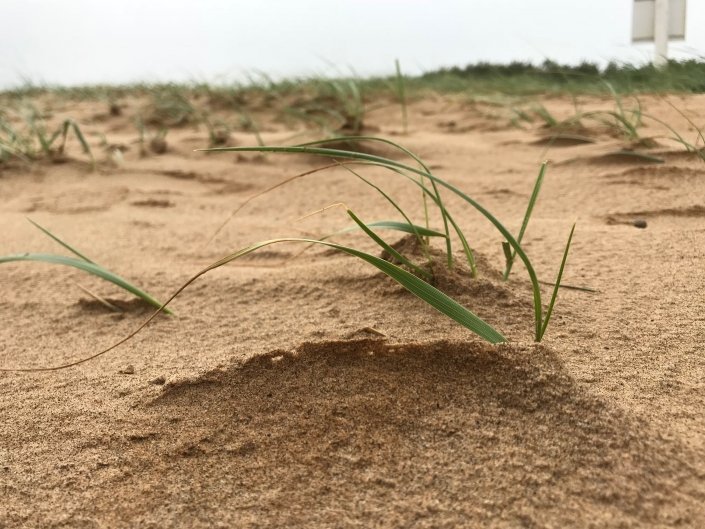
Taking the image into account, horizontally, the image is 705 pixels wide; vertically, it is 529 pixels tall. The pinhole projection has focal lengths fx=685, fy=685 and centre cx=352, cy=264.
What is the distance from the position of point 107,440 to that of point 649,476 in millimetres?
532

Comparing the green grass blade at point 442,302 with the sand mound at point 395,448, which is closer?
the sand mound at point 395,448

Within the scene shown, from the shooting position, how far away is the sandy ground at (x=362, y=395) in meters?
0.59

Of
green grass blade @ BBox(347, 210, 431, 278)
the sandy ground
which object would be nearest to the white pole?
the sandy ground

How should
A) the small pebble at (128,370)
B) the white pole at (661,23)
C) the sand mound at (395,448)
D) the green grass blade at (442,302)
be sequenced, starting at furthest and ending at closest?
the white pole at (661,23)
the small pebble at (128,370)
the green grass blade at (442,302)
the sand mound at (395,448)

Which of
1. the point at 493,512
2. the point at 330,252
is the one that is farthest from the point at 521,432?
the point at 330,252

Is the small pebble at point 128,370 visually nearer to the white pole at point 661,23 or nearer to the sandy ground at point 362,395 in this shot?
the sandy ground at point 362,395

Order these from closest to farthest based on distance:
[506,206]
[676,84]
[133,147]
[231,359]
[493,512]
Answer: [493,512]
[231,359]
[506,206]
[676,84]
[133,147]

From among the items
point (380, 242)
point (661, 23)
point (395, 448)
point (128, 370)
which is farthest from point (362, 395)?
point (661, 23)

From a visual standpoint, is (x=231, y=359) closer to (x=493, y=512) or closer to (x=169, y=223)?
(x=493, y=512)

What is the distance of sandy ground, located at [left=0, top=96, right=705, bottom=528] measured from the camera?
23.3 inches

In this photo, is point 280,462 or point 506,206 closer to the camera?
point 280,462

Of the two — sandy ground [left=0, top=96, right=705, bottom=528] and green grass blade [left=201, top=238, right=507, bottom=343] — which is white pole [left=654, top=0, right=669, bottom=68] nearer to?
sandy ground [left=0, top=96, right=705, bottom=528]

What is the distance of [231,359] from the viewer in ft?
2.79

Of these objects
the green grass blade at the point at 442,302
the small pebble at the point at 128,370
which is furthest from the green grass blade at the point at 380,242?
the small pebble at the point at 128,370
